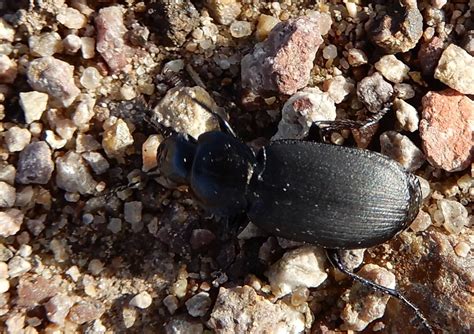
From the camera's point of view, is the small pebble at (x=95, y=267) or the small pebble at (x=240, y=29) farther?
the small pebble at (x=240, y=29)

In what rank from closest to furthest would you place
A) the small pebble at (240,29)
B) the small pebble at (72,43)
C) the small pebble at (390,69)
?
the small pebble at (390,69) < the small pebble at (72,43) < the small pebble at (240,29)

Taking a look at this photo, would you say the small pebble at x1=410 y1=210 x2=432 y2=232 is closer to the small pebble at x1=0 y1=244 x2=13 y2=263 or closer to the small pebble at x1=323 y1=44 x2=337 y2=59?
the small pebble at x1=323 y1=44 x2=337 y2=59

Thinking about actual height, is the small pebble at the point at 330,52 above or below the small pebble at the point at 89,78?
above

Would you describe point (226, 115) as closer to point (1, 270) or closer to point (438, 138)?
point (438, 138)

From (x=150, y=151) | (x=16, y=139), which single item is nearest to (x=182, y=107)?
(x=150, y=151)

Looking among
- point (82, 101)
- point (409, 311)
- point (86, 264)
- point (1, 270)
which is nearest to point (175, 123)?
point (82, 101)

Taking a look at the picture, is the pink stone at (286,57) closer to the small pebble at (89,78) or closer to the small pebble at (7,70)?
the small pebble at (89,78)

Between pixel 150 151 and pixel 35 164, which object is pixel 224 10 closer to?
pixel 150 151

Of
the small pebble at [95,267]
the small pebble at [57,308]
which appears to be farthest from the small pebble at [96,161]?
the small pebble at [57,308]
